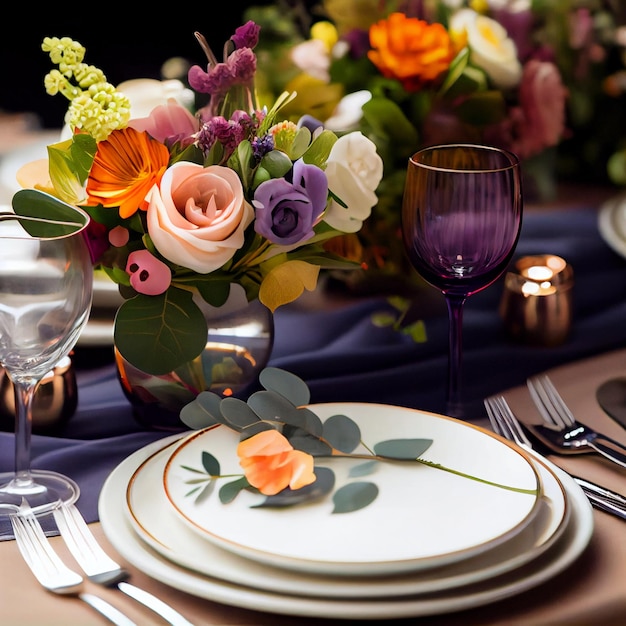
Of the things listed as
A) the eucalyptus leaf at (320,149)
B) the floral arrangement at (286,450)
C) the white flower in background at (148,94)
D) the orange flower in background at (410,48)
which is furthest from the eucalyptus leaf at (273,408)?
the orange flower in background at (410,48)

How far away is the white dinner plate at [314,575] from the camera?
1.98ft

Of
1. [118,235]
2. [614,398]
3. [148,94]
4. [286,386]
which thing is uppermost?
[148,94]

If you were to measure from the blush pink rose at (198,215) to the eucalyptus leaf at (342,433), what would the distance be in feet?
0.52

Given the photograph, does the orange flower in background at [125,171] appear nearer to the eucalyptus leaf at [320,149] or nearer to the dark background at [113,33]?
the eucalyptus leaf at [320,149]

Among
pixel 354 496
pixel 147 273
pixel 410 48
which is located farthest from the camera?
pixel 410 48

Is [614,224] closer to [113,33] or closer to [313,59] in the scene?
[313,59]

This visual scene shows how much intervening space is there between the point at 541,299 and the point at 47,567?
2.14ft

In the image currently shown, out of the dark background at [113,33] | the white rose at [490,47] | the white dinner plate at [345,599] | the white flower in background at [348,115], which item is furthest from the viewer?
the dark background at [113,33]

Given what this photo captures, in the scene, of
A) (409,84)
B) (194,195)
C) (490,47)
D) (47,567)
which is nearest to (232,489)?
(47,567)

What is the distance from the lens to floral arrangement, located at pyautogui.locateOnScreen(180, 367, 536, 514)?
71cm

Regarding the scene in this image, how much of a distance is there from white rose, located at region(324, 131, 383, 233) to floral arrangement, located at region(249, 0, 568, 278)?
0.75 ft

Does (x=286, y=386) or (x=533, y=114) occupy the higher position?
(x=533, y=114)

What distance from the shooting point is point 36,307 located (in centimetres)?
74

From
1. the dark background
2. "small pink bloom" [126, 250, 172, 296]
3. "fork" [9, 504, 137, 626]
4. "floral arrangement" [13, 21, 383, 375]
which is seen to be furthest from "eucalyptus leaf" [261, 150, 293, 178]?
the dark background
